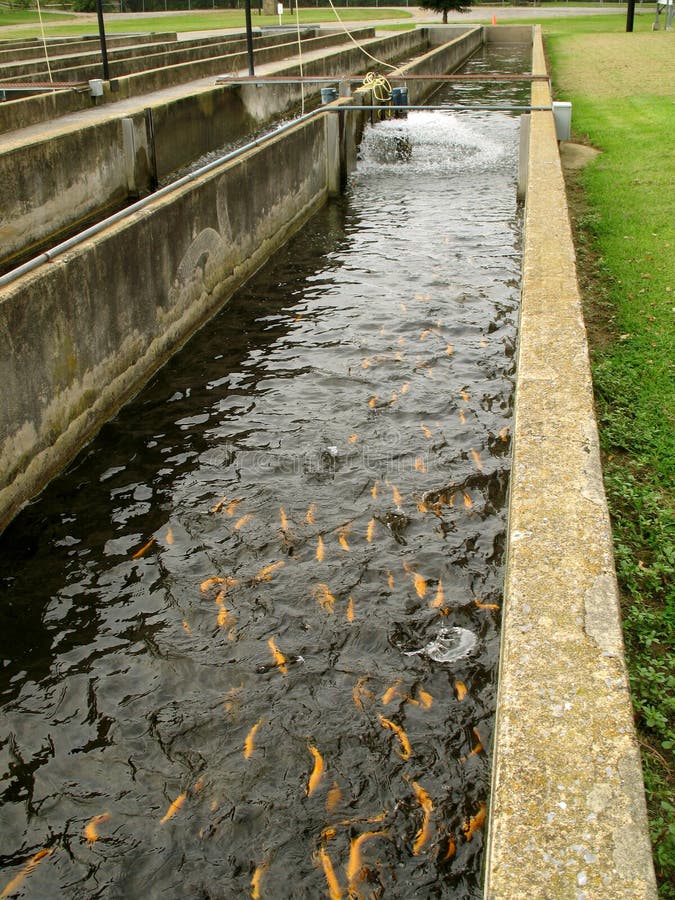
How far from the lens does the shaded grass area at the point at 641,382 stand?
168 inches

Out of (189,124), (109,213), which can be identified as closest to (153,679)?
(109,213)

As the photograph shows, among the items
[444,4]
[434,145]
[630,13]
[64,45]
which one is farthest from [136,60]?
[444,4]

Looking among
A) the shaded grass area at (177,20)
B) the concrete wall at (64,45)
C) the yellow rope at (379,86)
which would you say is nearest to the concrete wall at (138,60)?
the concrete wall at (64,45)

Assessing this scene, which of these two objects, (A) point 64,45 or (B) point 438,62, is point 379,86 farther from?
(A) point 64,45

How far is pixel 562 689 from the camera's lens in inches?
140

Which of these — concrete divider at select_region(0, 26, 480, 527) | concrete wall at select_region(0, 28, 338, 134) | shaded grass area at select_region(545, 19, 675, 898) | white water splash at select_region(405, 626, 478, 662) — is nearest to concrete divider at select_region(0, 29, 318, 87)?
concrete wall at select_region(0, 28, 338, 134)

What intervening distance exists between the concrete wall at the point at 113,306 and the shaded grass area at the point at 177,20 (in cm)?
4033

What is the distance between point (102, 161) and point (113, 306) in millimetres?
7078

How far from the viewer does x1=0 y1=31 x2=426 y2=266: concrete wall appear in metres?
12.3

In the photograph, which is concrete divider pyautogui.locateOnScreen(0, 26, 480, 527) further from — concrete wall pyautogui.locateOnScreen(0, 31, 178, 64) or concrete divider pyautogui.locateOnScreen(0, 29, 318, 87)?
concrete wall pyautogui.locateOnScreen(0, 31, 178, 64)

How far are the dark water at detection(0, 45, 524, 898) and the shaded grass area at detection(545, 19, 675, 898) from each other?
2.84ft

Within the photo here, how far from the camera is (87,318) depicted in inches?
316

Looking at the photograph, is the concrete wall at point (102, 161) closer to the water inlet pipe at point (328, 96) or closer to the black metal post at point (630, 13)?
the water inlet pipe at point (328, 96)

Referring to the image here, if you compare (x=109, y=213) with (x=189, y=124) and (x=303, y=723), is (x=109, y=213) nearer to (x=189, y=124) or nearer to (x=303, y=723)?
(x=189, y=124)
